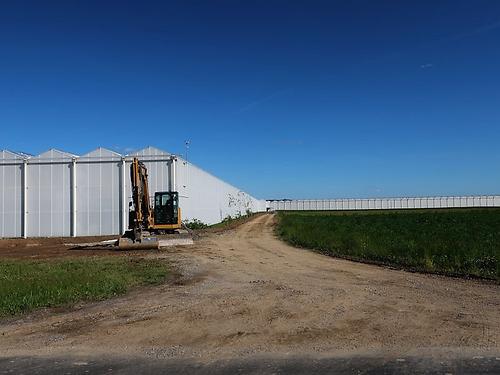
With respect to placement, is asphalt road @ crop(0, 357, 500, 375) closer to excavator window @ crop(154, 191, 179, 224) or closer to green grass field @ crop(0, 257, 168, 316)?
green grass field @ crop(0, 257, 168, 316)

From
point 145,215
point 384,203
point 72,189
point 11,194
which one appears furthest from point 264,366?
point 384,203

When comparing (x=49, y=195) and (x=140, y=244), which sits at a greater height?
(x=49, y=195)

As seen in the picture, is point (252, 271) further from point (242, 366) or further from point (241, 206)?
point (241, 206)

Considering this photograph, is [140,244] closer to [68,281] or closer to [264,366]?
[68,281]

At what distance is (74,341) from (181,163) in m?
30.4

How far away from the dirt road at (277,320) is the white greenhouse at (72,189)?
2272 centimetres

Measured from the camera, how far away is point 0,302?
433 inches

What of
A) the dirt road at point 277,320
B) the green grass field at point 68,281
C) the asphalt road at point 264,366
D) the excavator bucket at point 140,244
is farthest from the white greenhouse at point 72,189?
the asphalt road at point 264,366

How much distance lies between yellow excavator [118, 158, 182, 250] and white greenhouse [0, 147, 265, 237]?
785 cm

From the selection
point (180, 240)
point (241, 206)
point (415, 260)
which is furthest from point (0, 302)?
point (241, 206)

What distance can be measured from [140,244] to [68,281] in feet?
38.7

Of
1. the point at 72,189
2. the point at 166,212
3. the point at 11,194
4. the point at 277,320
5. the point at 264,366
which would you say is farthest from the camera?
the point at 11,194

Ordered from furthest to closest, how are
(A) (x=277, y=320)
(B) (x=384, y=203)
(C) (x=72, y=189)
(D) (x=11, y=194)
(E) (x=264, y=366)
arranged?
(B) (x=384, y=203) → (D) (x=11, y=194) → (C) (x=72, y=189) → (A) (x=277, y=320) → (E) (x=264, y=366)

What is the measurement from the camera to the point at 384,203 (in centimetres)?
13800
